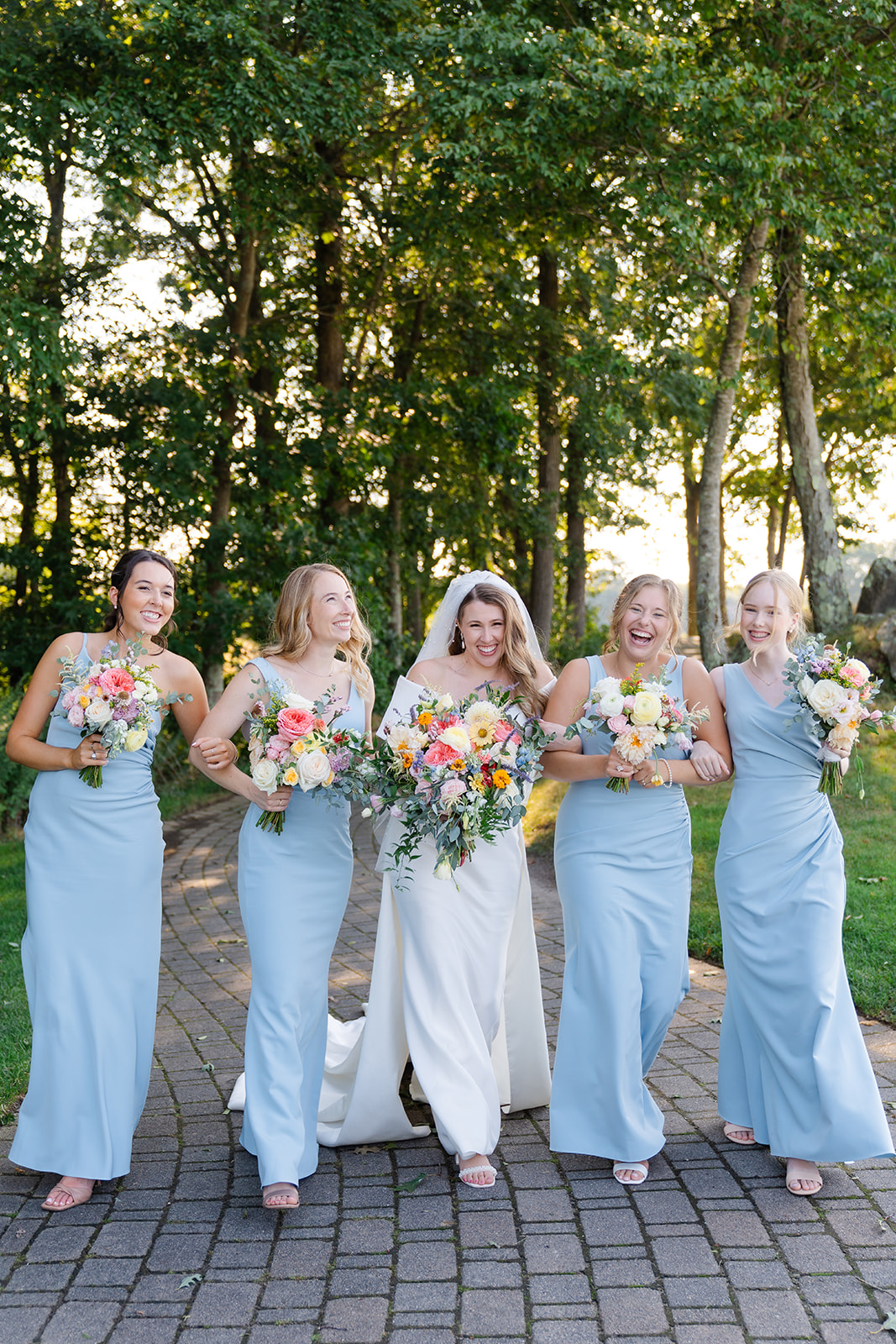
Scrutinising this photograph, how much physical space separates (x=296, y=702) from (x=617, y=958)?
5.82 ft

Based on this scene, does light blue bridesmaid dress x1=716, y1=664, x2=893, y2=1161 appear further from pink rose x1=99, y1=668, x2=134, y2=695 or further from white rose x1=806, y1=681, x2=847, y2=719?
pink rose x1=99, y1=668, x2=134, y2=695

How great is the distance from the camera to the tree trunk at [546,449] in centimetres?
1875

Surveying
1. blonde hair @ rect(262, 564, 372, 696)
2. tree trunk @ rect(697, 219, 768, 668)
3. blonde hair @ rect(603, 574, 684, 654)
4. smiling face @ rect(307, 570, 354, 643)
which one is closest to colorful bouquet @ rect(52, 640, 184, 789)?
blonde hair @ rect(262, 564, 372, 696)

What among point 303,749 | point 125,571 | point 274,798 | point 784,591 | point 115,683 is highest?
point 125,571

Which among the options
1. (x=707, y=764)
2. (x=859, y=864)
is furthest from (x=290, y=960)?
(x=859, y=864)

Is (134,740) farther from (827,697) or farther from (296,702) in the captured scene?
(827,697)

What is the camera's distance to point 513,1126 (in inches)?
213

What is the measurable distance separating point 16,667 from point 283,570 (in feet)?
14.3

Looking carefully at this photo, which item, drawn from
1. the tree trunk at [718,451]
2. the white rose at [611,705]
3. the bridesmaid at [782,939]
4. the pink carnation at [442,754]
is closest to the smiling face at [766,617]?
the bridesmaid at [782,939]

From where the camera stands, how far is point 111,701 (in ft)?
14.8

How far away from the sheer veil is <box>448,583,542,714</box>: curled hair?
49 mm

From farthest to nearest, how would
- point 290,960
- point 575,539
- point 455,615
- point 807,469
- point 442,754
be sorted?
point 575,539 → point 807,469 → point 455,615 → point 290,960 → point 442,754

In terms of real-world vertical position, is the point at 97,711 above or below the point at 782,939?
above

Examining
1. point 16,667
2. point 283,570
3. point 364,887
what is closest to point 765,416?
point 283,570
